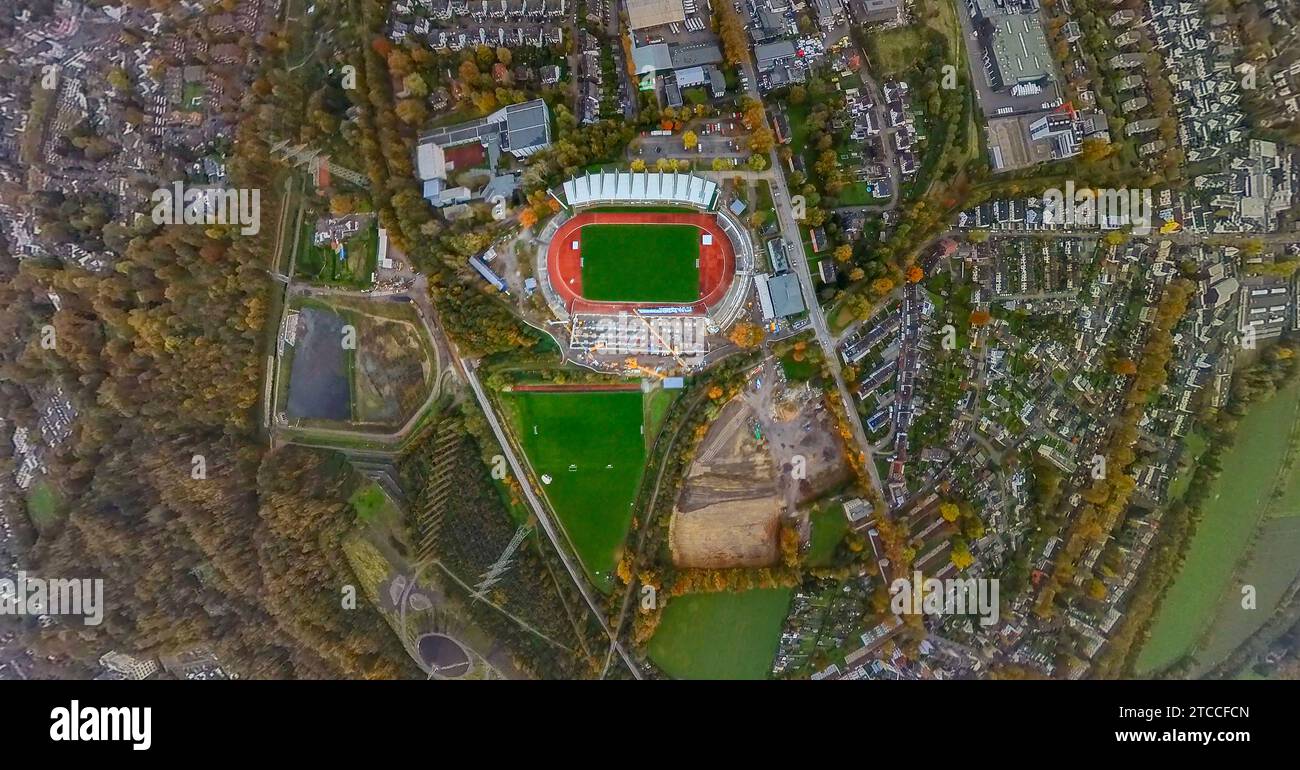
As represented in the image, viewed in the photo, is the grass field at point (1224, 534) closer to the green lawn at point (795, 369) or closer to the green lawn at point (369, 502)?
the green lawn at point (795, 369)

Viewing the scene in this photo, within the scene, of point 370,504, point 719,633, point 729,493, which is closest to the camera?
point 729,493

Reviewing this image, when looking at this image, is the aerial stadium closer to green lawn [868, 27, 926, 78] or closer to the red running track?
the red running track

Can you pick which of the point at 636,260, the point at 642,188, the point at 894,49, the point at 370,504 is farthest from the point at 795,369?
the point at 370,504

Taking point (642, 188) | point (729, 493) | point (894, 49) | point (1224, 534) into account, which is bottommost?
point (1224, 534)

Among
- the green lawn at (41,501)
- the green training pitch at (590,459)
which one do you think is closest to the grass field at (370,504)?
the green training pitch at (590,459)

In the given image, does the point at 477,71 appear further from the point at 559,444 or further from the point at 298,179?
the point at 559,444

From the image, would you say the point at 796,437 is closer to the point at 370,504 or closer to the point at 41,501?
the point at 370,504

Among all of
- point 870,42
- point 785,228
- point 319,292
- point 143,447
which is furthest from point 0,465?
point 870,42
